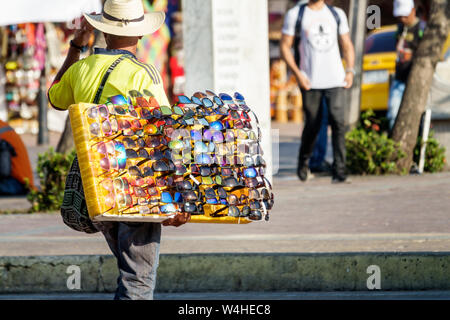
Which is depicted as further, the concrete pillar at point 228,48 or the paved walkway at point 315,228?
the concrete pillar at point 228,48

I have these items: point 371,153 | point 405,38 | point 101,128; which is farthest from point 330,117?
point 101,128

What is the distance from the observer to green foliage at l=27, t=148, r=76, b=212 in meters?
9.72

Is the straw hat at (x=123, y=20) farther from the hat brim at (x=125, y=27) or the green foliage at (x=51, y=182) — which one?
the green foliage at (x=51, y=182)

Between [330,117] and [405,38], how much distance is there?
2463mm

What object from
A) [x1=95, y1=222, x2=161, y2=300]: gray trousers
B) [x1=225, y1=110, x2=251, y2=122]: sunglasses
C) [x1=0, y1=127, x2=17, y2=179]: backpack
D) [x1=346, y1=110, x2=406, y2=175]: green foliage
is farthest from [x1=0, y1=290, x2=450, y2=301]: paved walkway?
[x1=346, y1=110, x2=406, y2=175]: green foliage

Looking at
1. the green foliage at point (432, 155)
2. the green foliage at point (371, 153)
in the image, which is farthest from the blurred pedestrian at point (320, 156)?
the green foliage at point (432, 155)

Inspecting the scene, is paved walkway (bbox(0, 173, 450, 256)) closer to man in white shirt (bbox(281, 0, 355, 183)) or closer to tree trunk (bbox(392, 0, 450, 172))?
man in white shirt (bbox(281, 0, 355, 183))

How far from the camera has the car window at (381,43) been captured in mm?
18406

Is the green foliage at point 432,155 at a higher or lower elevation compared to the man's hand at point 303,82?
lower

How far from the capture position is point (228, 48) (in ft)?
33.8

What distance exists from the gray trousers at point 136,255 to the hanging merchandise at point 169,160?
232 millimetres

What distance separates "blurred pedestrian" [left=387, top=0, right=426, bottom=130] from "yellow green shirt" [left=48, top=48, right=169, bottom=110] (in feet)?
26.3
